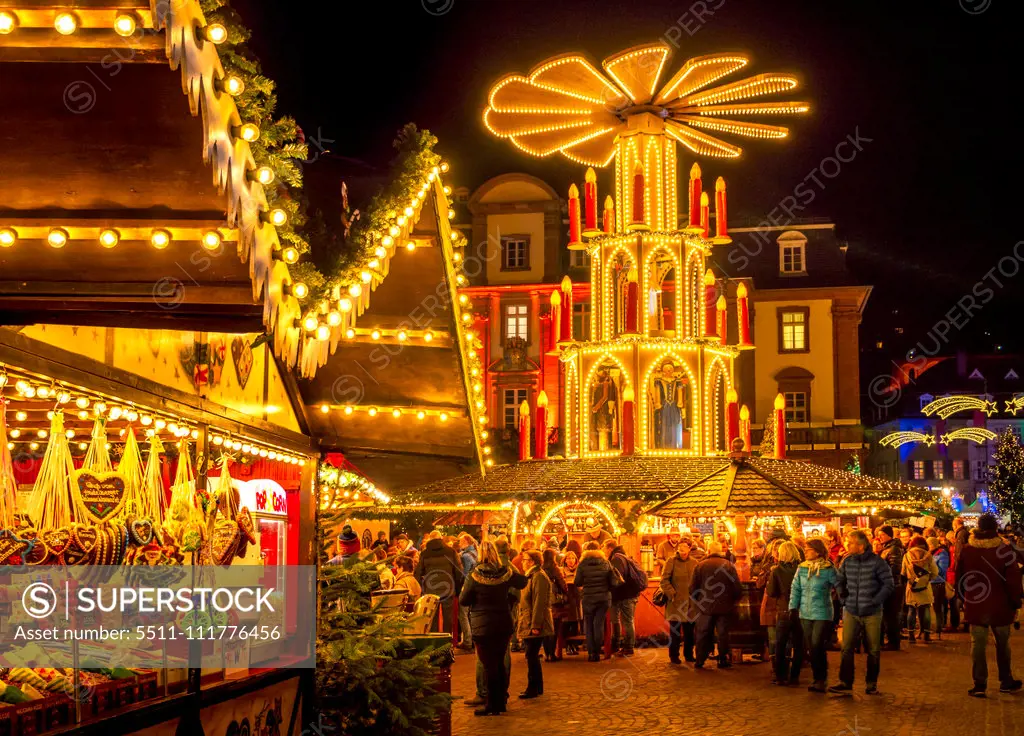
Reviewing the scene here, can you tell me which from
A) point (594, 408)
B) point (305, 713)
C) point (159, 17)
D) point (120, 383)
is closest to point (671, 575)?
point (305, 713)

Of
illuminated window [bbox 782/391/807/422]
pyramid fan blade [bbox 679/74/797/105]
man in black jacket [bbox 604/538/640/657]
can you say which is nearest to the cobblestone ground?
man in black jacket [bbox 604/538/640/657]

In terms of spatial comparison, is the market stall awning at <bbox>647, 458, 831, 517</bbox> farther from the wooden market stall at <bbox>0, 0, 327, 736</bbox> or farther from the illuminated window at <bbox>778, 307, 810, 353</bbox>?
the illuminated window at <bbox>778, 307, 810, 353</bbox>

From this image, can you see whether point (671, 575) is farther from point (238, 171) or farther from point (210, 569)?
point (238, 171)

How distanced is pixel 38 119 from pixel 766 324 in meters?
47.8

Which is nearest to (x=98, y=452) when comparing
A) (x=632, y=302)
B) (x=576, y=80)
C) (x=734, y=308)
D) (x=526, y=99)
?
(x=576, y=80)

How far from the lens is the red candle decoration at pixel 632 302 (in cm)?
3084

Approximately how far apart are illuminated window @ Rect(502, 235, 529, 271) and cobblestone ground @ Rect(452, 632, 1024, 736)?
31.1 metres

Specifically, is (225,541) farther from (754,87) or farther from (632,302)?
(632,302)

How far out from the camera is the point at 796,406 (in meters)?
50.3

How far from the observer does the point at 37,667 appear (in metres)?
6.16

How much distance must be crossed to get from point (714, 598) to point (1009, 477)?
153 ft

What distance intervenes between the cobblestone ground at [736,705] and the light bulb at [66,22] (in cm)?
857

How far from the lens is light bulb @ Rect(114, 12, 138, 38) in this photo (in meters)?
3.64

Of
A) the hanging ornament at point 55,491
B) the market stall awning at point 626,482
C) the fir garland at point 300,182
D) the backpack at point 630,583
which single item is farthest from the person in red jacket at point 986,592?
the market stall awning at point 626,482
